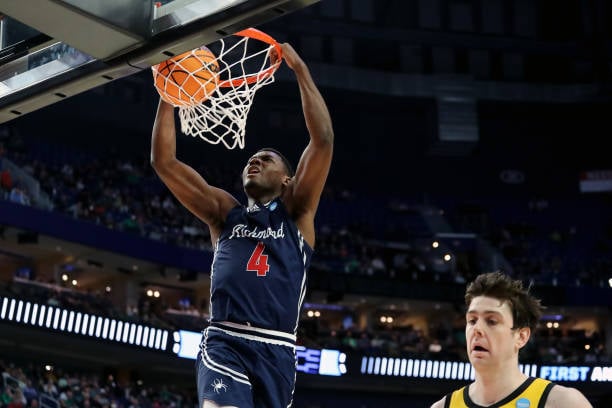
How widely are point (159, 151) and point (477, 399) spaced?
247 cm

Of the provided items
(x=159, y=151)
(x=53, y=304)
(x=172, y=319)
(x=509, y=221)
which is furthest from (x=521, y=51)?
(x=159, y=151)

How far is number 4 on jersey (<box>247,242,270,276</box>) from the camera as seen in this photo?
5297 millimetres

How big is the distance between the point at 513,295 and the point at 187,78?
8.04 feet

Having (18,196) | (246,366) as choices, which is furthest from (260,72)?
(18,196)

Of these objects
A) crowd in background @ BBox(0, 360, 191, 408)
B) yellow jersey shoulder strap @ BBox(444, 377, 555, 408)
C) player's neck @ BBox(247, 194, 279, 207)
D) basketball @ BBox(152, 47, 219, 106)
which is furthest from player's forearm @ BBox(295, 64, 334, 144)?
crowd in background @ BBox(0, 360, 191, 408)

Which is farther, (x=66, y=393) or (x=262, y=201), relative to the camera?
(x=66, y=393)

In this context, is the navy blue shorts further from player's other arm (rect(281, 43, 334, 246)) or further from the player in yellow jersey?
the player in yellow jersey

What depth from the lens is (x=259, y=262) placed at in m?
5.33

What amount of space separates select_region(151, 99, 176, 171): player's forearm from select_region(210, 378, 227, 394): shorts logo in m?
1.31

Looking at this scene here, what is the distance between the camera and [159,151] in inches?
223

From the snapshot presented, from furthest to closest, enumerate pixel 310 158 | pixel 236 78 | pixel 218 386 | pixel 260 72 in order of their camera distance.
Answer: pixel 236 78
pixel 260 72
pixel 310 158
pixel 218 386

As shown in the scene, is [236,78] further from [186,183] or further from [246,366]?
[246,366]

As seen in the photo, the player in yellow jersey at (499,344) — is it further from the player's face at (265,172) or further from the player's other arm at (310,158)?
the player's face at (265,172)

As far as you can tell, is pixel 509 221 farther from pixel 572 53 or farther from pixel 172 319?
pixel 172 319
